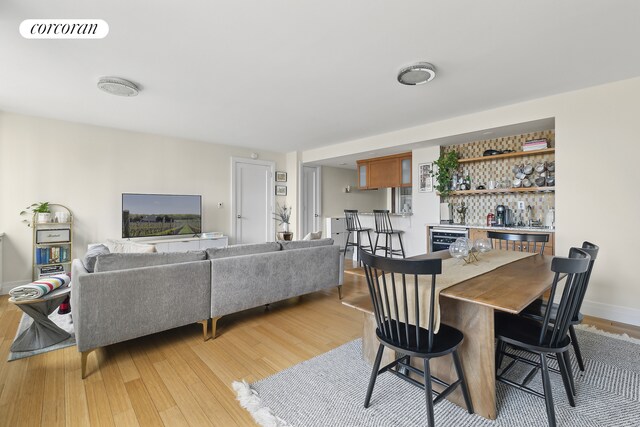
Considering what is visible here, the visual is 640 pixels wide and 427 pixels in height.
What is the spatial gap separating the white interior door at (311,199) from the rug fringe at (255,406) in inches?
206

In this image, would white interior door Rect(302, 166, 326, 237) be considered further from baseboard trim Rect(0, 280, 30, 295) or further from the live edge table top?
the live edge table top

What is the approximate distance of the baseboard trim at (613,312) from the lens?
9.36ft

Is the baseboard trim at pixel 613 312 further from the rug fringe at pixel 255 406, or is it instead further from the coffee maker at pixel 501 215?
the rug fringe at pixel 255 406

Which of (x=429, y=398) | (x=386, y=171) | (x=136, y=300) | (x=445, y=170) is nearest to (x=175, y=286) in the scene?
(x=136, y=300)

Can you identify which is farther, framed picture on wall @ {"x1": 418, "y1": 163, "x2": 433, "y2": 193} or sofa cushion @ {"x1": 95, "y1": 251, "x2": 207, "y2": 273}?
framed picture on wall @ {"x1": 418, "y1": 163, "x2": 433, "y2": 193}

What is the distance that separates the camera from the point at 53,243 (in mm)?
3998

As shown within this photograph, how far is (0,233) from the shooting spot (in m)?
3.77

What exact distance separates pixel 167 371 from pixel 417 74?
3.17 m

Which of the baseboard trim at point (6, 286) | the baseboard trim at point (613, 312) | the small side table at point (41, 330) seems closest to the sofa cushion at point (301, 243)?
the small side table at point (41, 330)

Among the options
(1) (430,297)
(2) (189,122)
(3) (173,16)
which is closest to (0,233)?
(2) (189,122)

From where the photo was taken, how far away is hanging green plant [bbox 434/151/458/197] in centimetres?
457

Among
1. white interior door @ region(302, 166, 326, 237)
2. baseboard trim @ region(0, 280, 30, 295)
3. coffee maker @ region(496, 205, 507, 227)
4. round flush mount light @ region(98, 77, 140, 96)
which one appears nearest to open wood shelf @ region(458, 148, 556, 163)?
coffee maker @ region(496, 205, 507, 227)

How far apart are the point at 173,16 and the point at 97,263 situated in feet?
5.90

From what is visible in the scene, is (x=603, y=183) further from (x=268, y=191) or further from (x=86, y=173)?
(x=86, y=173)
